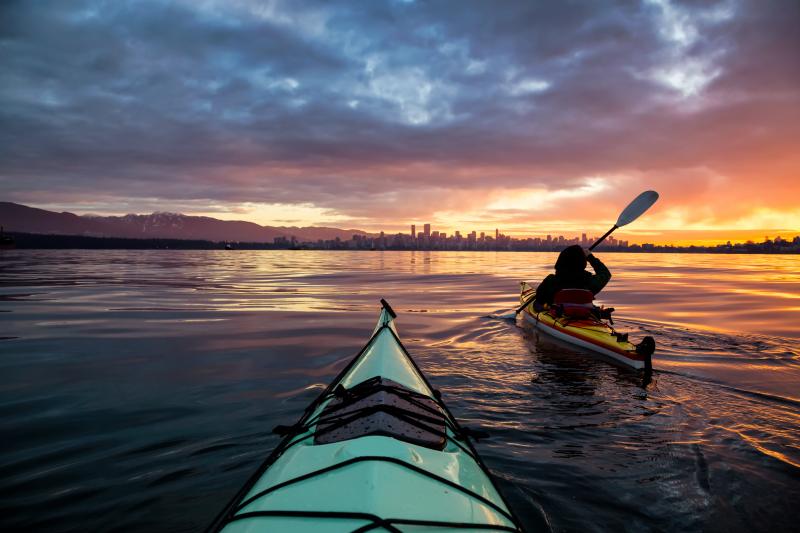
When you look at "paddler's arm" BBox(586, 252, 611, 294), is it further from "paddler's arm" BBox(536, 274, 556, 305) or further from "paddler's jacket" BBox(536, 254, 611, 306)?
"paddler's arm" BBox(536, 274, 556, 305)

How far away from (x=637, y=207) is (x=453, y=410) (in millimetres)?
10959

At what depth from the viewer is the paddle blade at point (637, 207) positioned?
13148 millimetres

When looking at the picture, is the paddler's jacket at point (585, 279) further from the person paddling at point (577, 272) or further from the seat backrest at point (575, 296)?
the seat backrest at point (575, 296)

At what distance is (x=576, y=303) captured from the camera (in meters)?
10.3

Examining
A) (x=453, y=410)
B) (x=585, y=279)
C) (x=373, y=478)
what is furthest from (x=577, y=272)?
(x=373, y=478)

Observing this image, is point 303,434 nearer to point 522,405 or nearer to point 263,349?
point 522,405

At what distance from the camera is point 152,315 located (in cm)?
1302

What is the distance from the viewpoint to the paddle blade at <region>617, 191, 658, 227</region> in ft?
43.1

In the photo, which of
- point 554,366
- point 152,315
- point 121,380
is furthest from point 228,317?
point 554,366

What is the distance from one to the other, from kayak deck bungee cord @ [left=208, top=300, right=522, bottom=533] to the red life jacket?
741 cm

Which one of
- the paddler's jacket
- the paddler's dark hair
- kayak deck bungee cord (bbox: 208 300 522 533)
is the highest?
the paddler's dark hair

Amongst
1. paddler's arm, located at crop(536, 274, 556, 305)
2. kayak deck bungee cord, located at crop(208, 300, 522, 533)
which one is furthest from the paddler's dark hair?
kayak deck bungee cord, located at crop(208, 300, 522, 533)

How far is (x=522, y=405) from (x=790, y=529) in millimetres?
2986

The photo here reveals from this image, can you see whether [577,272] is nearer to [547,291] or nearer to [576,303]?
[576,303]
